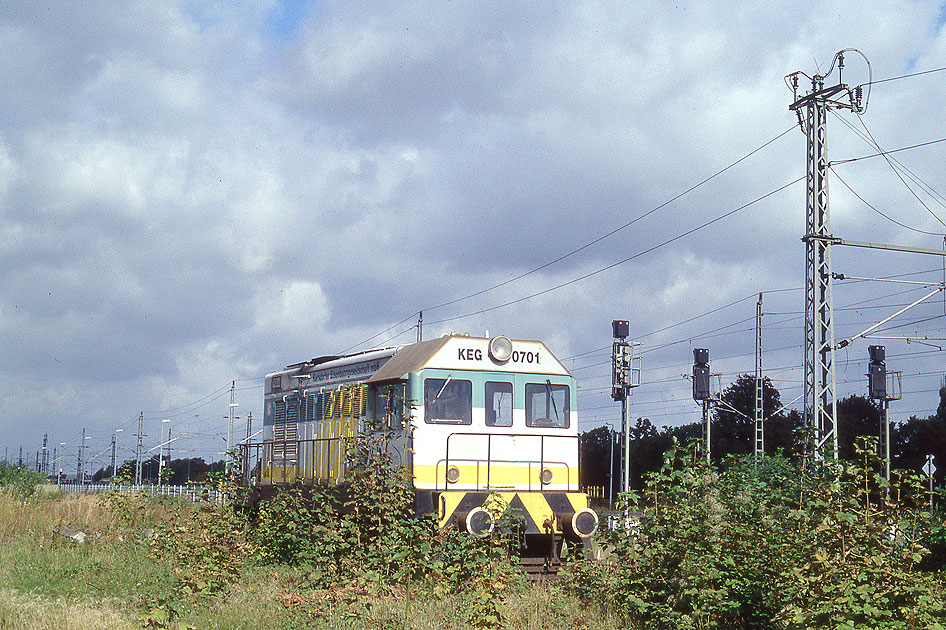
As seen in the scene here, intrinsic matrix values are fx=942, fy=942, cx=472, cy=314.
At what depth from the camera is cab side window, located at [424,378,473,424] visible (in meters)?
14.6

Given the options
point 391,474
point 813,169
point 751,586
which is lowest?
point 751,586

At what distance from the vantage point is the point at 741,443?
5691 centimetres

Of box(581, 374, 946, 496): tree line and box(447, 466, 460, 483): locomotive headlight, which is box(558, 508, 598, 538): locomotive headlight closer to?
box(447, 466, 460, 483): locomotive headlight

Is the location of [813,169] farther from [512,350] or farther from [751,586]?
[751,586]

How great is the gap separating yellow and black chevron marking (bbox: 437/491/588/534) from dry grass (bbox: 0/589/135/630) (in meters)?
4.67

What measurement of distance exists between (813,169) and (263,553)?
1364cm

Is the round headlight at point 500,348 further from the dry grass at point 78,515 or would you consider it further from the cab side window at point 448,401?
the dry grass at point 78,515

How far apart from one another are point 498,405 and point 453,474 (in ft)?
4.60

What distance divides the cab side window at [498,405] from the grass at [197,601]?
3.35m

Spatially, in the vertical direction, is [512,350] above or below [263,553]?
above

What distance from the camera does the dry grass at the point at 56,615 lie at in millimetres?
9375

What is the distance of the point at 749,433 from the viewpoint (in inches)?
2222

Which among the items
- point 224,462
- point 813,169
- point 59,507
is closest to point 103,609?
point 224,462

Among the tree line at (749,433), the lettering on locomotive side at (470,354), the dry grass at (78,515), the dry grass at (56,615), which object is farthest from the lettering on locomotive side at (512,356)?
the tree line at (749,433)
